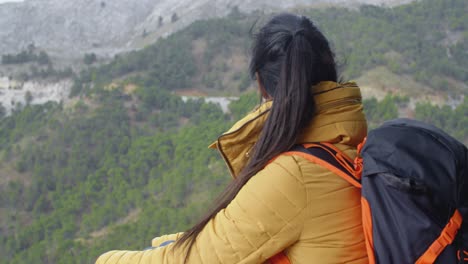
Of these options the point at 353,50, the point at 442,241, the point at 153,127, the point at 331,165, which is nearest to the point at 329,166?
the point at 331,165

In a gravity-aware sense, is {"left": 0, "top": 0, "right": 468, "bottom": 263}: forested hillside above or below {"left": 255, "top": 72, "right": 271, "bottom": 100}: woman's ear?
below

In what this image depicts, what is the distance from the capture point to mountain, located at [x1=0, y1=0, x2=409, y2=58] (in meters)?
37.8

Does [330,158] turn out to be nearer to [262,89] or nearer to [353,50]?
[262,89]

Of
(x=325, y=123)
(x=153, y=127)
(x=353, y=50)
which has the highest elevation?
(x=325, y=123)

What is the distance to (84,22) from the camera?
134 ft

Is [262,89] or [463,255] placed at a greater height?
[262,89]

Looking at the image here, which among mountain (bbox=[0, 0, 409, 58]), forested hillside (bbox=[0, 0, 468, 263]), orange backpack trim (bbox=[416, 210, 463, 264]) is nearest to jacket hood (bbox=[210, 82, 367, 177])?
orange backpack trim (bbox=[416, 210, 463, 264])

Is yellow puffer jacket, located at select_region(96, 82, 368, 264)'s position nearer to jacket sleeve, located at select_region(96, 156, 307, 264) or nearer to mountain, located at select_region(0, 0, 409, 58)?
jacket sleeve, located at select_region(96, 156, 307, 264)

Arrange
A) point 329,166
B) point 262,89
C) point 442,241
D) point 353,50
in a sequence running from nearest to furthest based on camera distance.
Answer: point 442,241, point 329,166, point 262,89, point 353,50

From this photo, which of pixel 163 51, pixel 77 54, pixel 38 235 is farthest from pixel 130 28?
pixel 38 235

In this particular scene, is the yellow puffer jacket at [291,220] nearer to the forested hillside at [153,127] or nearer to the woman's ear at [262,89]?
the woman's ear at [262,89]

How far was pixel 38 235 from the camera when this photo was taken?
500 inches

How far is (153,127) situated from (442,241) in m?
17.6

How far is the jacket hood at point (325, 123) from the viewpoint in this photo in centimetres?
109
